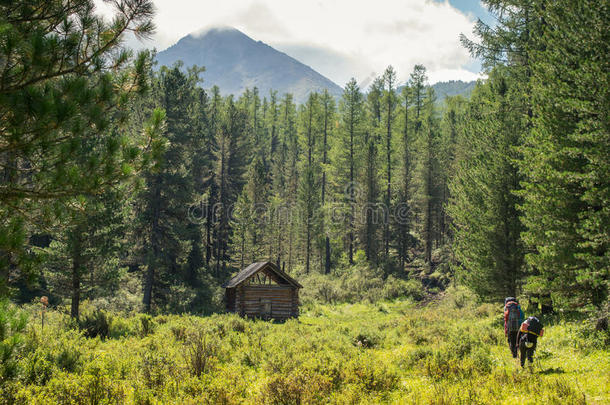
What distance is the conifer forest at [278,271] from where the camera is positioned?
20.0 ft

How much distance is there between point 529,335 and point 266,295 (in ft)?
67.8

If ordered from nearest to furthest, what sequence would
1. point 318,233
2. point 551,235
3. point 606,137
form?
point 606,137 → point 551,235 → point 318,233

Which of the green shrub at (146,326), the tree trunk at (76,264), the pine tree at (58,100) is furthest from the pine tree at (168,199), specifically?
the pine tree at (58,100)

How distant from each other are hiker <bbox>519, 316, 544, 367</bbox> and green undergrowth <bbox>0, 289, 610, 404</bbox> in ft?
1.08

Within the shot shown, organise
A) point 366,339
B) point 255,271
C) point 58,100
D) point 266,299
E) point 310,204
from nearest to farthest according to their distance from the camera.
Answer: point 58,100
point 366,339
point 255,271
point 266,299
point 310,204

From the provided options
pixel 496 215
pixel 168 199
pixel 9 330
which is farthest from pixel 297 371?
pixel 168 199

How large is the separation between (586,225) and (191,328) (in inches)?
532

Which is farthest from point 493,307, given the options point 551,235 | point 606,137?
point 606,137

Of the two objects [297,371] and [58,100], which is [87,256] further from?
[58,100]

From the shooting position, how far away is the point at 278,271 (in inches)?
1097

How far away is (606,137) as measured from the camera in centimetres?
987


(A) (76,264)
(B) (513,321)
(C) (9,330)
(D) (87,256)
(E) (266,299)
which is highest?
(D) (87,256)

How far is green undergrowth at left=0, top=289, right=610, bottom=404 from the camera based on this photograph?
23.8 ft

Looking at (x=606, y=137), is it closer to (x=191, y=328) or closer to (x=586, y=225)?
(x=586, y=225)
